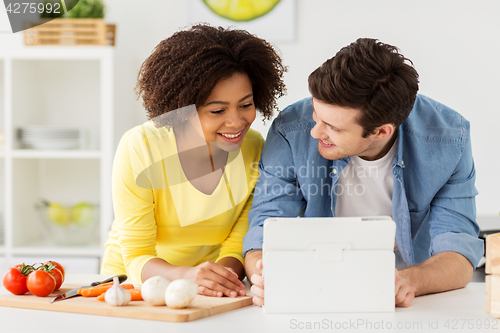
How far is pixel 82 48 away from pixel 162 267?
148 centimetres

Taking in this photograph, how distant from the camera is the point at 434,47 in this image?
7.36ft

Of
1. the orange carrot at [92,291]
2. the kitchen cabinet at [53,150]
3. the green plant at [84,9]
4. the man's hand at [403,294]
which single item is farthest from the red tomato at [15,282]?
the green plant at [84,9]

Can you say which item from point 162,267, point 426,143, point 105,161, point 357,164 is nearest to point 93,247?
point 105,161

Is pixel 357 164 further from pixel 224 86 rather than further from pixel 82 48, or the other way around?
pixel 82 48

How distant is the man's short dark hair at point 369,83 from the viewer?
1.18 m

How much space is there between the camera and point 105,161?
2.23 meters

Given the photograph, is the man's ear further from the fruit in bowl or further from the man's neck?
the fruit in bowl

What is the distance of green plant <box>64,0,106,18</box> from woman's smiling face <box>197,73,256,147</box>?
130 cm

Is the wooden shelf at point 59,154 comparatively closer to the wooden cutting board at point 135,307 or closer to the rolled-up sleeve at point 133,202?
the rolled-up sleeve at point 133,202

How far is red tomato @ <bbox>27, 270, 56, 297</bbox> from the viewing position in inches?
37.0

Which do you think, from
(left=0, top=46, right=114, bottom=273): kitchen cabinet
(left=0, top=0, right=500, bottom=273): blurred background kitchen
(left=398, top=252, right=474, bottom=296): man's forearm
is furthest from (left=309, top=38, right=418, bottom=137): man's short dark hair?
(left=0, top=46, right=114, bottom=273): kitchen cabinet

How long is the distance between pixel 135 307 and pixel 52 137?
163cm

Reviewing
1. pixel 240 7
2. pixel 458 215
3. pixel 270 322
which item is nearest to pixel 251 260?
pixel 270 322

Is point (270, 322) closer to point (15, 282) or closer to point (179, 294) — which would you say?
point (179, 294)
